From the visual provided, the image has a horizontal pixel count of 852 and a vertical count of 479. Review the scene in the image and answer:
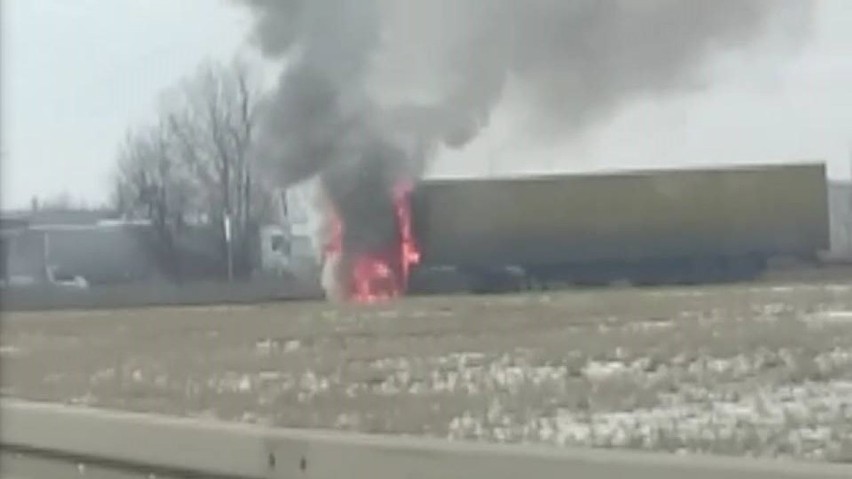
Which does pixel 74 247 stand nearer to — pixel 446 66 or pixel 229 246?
pixel 229 246

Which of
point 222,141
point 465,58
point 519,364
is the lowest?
point 519,364

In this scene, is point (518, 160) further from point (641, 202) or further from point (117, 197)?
point (117, 197)

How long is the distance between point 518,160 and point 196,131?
3.06 feet

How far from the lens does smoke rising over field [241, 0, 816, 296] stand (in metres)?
3.76

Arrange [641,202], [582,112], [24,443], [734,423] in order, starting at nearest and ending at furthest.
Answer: [734,423]
[641,202]
[582,112]
[24,443]

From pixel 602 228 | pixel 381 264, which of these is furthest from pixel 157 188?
pixel 602 228

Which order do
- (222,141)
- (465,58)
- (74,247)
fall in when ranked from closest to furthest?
(465,58) < (222,141) < (74,247)

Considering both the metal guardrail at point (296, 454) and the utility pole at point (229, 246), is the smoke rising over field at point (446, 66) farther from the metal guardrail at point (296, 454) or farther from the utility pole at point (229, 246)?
the metal guardrail at point (296, 454)

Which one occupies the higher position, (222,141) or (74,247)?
(222,141)

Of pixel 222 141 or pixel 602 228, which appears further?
pixel 222 141

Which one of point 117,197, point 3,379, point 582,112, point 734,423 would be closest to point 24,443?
point 3,379

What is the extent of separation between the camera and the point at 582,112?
3990 millimetres

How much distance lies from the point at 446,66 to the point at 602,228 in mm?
941

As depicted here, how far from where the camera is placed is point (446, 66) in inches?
176
